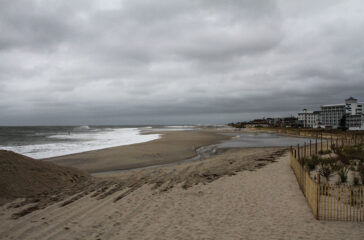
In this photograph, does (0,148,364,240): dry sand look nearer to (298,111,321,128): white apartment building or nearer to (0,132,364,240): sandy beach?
(0,132,364,240): sandy beach

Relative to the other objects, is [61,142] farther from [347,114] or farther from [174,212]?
[347,114]

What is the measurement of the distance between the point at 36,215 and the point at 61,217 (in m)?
0.86

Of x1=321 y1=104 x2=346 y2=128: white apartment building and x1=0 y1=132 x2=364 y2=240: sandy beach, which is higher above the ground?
x1=321 y1=104 x2=346 y2=128: white apartment building

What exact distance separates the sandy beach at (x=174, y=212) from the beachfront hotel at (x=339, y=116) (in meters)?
86.1

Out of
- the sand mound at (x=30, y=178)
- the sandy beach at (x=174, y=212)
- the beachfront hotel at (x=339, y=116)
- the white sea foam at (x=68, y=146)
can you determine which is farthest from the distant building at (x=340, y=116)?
the sand mound at (x=30, y=178)

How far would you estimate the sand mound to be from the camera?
8984mm

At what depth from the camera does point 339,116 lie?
108m

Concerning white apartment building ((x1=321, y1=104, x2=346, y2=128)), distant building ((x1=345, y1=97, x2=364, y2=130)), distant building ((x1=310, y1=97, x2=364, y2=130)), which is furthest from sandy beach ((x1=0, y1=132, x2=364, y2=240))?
white apartment building ((x1=321, y1=104, x2=346, y2=128))

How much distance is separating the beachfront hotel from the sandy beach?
86102 millimetres

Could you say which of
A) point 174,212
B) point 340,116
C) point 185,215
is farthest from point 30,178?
point 340,116

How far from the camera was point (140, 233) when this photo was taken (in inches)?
225

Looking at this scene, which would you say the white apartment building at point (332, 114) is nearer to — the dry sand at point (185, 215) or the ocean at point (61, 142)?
the ocean at point (61, 142)

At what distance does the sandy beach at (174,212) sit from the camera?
569 centimetres

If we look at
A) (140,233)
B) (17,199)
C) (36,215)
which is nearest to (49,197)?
(17,199)
